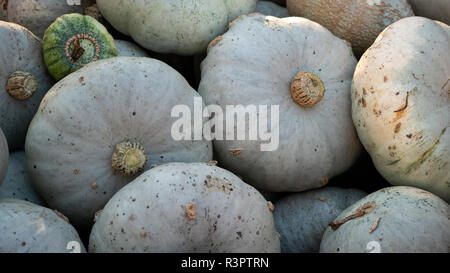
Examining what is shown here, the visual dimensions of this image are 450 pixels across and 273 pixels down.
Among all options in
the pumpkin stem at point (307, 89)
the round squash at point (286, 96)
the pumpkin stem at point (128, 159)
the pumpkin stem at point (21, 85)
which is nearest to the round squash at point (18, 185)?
the pumpkin stem at point (21, 85)

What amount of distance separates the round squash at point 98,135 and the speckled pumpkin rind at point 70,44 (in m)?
0.28

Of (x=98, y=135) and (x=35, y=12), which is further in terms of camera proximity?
(x=35, y=12)

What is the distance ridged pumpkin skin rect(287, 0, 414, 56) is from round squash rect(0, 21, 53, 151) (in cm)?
138

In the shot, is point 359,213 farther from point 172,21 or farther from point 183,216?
point 172,21

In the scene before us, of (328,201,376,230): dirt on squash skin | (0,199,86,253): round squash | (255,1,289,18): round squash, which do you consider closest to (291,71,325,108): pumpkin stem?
(328,201,376,230): dirt on squash skin

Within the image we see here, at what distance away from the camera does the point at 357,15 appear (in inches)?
104

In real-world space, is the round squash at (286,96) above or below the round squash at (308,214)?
above

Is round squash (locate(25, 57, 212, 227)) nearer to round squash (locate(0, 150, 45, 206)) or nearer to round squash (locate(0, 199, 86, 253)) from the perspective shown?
round squash (locate(0, 150, 45, 206))

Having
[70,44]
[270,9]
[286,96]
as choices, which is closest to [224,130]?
[286,96]

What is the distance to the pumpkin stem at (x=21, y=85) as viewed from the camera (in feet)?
7.54

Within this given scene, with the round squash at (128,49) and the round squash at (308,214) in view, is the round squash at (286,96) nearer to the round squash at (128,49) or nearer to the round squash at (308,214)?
the round squash at (308,214)

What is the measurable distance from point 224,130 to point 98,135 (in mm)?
562

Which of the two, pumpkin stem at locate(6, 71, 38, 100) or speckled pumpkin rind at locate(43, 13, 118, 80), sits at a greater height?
speckled pumpkin rind at locate(43, 13, 118, 80)

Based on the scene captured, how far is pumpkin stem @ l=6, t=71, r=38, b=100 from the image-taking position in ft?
7.54
